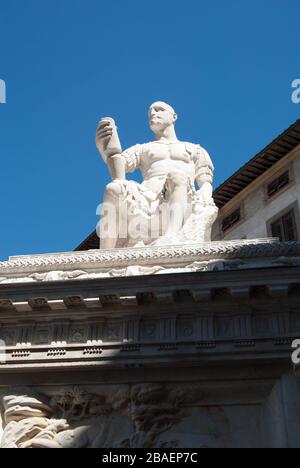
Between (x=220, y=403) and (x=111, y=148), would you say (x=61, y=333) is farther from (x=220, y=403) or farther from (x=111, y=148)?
(x=111, y=148)

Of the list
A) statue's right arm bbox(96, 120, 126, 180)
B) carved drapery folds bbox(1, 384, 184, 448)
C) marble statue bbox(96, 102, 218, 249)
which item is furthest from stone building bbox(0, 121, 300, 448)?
statue's right arm bbox(96, 120, 126, 180)

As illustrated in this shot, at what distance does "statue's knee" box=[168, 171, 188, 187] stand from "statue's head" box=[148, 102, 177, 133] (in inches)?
77.6

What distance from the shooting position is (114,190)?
46.2 ft

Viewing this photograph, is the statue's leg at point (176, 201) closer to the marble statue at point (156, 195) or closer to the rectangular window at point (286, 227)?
the marble statue at point (156, 195)

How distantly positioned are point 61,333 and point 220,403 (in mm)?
2702

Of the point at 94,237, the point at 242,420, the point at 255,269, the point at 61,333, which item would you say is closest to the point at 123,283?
the point at 61,333

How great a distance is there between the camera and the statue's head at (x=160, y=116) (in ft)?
52.7

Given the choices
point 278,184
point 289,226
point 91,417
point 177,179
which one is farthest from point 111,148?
point 278,184

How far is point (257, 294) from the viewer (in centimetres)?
1085

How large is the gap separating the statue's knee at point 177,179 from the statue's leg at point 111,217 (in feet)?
3.52

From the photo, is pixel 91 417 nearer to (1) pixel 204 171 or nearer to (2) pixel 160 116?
(1) pixel 204 171

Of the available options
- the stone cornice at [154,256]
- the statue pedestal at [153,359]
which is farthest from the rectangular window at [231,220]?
the statue pedestal at [153,359]
